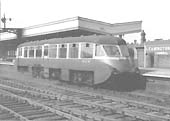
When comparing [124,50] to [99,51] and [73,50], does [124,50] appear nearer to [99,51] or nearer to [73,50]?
[99,51]

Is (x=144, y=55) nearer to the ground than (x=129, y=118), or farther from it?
farther from it

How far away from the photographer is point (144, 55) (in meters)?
27.0

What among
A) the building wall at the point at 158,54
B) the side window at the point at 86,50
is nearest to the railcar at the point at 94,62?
the side window at the point at 86,50

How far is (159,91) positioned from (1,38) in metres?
37.8

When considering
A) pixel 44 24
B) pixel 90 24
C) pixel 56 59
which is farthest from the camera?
pixel 44 24

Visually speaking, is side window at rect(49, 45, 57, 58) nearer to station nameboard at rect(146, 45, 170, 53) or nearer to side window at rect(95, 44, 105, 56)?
side window at rect(95, 44, 105, 56)

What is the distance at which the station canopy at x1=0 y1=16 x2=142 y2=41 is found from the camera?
29739mm

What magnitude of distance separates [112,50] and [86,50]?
1648mm

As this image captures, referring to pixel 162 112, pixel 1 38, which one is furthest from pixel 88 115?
pixel 1 38

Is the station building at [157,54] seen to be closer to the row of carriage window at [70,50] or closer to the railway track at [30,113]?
the row of carriage window at [70,50]

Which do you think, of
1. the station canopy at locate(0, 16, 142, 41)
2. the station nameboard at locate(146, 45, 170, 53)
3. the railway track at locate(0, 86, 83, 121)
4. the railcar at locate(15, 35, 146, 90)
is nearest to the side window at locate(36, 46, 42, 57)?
the railcar at locate(15, 35, 146, 90)

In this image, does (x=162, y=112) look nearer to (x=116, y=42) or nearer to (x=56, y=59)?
(x=116, y=42)

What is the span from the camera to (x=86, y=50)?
1506 cm

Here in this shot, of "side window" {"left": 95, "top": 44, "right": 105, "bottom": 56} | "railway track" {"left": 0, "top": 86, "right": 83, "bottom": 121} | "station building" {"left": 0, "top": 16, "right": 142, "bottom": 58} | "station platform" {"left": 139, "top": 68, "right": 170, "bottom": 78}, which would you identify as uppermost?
"station building" {"left": 0, "top": 16, "right": 142, "bottom": 58}
